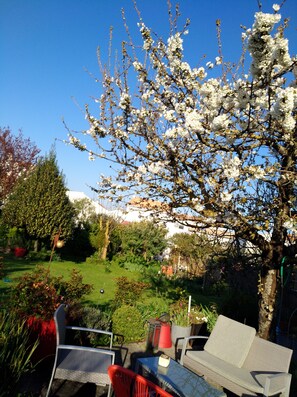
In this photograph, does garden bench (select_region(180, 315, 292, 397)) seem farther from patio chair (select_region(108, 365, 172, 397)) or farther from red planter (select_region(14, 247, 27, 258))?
red planter (select_region(14, 247, 27, 258))

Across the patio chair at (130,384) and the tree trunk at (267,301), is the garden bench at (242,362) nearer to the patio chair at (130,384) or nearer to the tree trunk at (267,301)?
the tree trunk at (267,301)

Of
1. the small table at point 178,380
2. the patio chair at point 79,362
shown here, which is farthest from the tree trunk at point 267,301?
the patio chair at point 79,362

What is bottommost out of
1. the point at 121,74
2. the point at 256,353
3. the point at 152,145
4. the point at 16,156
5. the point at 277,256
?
the point at 256,353

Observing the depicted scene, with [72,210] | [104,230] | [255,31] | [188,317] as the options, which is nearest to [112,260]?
[104,230]

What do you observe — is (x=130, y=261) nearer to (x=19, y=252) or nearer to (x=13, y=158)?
(x=19, y=252)

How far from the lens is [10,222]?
45.7 feet

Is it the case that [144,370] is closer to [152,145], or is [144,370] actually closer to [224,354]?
[224,354]

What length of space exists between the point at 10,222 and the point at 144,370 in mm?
11830

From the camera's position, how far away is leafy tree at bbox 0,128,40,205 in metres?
23.0

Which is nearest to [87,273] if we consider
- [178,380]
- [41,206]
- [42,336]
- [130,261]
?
[41,206]

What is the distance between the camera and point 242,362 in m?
4.34

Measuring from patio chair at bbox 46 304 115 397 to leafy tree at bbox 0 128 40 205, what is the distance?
20987mm

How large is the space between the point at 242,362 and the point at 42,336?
274 cm

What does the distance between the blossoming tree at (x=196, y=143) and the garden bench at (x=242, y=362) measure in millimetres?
519
